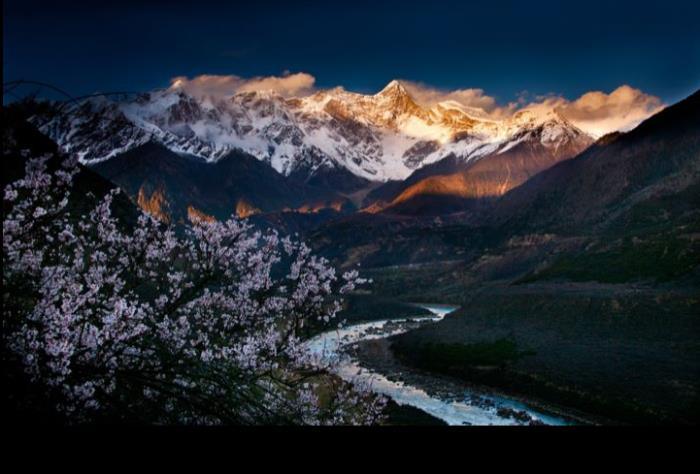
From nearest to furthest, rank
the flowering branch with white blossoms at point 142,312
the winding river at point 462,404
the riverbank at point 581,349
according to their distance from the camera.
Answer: the flowering branch with white blossoms at point 142,312, the winding river at point 462,404, the riverbank at point 581,349

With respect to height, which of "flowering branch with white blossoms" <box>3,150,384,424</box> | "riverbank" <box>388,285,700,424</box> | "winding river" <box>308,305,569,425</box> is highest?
"flowering branch with white blossoms" <box>3,150,384,424</box>

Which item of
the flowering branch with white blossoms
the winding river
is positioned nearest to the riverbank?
A: the winding river

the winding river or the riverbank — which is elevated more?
the riverbank

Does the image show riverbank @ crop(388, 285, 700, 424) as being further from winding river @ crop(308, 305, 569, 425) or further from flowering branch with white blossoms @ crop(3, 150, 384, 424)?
flowering branch with white blossoms @ crop(3, 150, 384, 424)

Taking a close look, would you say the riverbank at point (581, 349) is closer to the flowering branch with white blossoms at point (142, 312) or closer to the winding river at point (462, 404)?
the winding river at point (462, 404)

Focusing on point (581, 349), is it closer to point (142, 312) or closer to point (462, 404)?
point (462, 404)

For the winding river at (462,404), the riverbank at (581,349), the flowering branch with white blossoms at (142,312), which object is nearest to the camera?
the flowering branch with white blossoms at (142,312)

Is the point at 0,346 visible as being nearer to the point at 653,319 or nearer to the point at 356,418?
the point at 356,418

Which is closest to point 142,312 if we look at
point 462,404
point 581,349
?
point 462,404

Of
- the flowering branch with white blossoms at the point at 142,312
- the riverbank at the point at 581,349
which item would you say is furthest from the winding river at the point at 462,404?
the flowering branch with white blossoms at the point at 142,312

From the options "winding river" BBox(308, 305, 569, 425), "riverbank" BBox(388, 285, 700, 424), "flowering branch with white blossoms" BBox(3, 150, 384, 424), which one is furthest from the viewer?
"riverbank" BBox(388, 285, 700, 424)
